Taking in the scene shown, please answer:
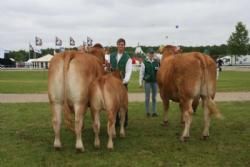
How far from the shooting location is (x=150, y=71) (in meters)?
14.5

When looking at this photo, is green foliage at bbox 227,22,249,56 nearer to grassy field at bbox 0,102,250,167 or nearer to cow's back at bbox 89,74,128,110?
grassy field at bbox 0,102,250,167

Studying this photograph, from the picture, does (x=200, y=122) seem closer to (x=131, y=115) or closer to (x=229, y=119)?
(x=229, y=119)

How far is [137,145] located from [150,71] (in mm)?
5272

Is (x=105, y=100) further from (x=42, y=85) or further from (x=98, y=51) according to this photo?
(x=42, y=85)

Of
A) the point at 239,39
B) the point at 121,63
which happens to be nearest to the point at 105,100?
the point at 121,63

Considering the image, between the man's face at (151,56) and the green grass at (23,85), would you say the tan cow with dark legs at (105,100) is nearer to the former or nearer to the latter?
the man's face at (151,56)

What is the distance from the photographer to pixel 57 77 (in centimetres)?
866

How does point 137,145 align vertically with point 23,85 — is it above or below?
above

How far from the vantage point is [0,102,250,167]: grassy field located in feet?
26.5

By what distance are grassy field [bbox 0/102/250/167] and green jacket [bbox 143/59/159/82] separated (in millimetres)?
1440

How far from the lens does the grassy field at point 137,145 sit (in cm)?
809

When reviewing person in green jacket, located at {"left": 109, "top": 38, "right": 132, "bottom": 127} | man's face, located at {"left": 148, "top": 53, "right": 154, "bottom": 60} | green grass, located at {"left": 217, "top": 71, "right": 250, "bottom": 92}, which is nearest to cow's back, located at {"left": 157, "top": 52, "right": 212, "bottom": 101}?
person in green jacket, located at {"left": 109, "top": 38, "right": 132, "bottom": 127}

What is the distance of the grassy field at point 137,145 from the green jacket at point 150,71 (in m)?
1.44

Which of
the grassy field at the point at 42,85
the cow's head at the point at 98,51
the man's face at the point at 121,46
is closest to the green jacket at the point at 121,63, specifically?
the man's face at the point at 121,46
